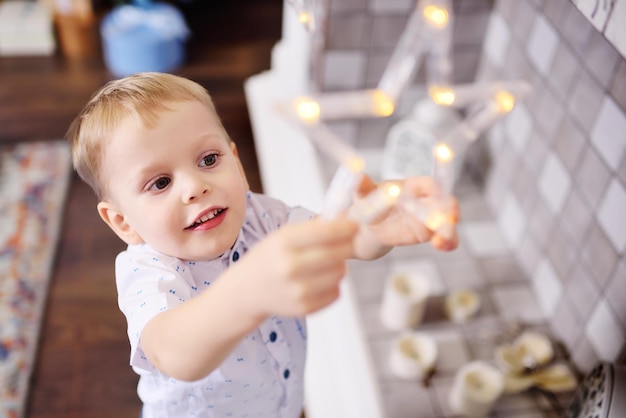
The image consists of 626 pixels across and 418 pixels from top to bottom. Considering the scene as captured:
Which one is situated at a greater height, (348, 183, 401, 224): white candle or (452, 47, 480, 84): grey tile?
(348, 183, 401, 224): white candle

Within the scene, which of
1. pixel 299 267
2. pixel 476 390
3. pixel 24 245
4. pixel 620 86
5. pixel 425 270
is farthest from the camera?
pixel 24 245

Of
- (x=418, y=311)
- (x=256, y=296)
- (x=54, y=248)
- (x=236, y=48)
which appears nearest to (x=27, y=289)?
(x=54, y=248)

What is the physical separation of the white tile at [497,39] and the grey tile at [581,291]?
0.42 metres

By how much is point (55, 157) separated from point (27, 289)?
46cm

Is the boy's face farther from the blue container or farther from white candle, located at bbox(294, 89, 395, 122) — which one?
the blue container

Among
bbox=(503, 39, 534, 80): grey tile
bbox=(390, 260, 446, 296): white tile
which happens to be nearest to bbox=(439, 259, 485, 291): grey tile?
bbox=(390, 260, 446, 296): white tile

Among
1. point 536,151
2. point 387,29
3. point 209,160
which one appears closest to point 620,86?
point 536,151

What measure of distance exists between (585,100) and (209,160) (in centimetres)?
63

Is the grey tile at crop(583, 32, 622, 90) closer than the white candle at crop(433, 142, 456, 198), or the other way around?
the white candle at crop(433, 142, 456, 198)

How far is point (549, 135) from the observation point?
1.00m

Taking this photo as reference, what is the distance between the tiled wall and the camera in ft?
2.77

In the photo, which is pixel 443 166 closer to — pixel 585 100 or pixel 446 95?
pixel 446 95

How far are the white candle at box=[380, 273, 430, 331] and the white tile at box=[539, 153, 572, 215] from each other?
25 cm

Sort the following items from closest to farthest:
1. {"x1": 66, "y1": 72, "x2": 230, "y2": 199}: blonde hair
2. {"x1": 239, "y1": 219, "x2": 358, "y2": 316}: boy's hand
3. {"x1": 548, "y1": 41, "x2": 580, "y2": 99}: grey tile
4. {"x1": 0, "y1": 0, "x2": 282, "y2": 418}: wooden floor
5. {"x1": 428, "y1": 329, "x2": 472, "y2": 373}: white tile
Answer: {"x1": 239, "y1": 219, "x2": 358, "y2": 316}: boy's hand, {"x1": 66, "y1": 72, "x2": 230, "y2": 199}: blonde hair, {"x1": 548, "y1": 41, "x2": 580, "y2": 99}: grey tile, {"x1": 428, "y1": 329, "x2": 472, "y2": 373}: white tile, {"x1": 0, "y1": 0, "x2": 282, "y2": 418}: wooden floor
